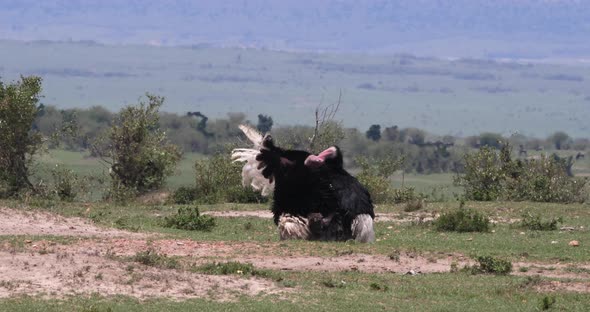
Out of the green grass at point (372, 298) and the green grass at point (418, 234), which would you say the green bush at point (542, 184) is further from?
the green grass at point (372, 298)

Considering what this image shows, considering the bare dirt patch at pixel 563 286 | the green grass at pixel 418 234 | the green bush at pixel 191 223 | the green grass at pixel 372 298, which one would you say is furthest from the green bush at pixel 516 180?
the green grass at pixel 372 298

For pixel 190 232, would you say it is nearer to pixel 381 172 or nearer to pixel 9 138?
pixel 9 138

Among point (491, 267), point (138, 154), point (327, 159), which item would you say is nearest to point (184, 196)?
point (138, 154)

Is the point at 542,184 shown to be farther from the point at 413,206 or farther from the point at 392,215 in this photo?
the point at 392,215

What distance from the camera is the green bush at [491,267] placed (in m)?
17.3

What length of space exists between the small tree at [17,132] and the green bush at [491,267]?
589 inches

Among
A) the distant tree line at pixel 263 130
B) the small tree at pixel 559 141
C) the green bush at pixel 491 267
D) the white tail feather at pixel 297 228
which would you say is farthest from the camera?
the small tree at pixel 559 141

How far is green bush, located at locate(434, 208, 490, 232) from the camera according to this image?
2322cm

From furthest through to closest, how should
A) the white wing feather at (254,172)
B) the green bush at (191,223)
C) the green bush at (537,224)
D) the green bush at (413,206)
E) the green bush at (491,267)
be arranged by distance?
the green bush at (413,206)
the green bush at (537,224)
the green bush at (191,223)
the white wing feather at (254,172)
the green bush at (491,267)

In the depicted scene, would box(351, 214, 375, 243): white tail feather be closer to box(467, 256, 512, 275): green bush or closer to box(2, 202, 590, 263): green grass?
box(2, 202, 590, 263): green grass

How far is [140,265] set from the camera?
1567 cm

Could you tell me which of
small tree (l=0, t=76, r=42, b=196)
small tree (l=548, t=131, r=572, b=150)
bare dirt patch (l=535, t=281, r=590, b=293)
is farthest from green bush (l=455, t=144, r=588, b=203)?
small tree (l=548, t=131, r=572, b=150)

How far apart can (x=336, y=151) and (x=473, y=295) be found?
5.14 meters

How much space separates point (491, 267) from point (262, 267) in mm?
2865
